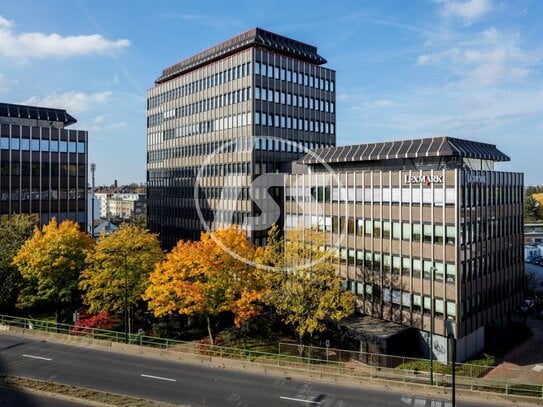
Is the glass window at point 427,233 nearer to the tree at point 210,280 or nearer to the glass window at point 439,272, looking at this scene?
the glass window at point 439,272

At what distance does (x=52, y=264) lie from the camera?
46031mm

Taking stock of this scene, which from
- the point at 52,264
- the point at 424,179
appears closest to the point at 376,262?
the point at 424,179

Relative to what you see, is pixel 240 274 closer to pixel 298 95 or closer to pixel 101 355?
pixel 101 355

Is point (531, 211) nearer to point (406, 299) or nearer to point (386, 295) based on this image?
point (386, 295)

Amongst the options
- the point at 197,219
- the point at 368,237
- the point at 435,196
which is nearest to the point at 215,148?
the point at 197,219

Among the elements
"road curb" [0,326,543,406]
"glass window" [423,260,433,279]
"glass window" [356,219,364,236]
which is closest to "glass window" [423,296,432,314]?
"glass window" [423,260,433,279]

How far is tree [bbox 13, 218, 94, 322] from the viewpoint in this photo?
46.0 m

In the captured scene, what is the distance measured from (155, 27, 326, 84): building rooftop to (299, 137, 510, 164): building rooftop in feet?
85.8

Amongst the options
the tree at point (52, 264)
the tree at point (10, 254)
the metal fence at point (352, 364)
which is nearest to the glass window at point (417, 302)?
the metal fence at point (352, 364)

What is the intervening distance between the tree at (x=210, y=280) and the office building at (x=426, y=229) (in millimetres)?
12757

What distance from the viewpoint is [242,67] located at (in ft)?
234

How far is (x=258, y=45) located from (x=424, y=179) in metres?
41.4

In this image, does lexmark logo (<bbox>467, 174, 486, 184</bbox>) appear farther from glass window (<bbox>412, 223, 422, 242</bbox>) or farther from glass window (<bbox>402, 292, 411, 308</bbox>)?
glass window (<bbox>402, 292, 411, 308</bbox>)

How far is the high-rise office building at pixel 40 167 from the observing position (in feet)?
221
